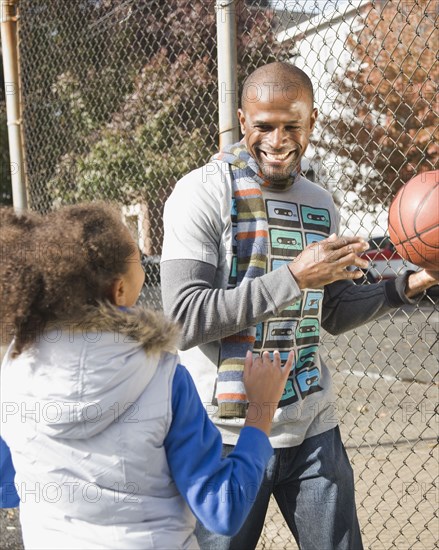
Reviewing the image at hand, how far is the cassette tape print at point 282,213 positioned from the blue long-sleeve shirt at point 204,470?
885 mm

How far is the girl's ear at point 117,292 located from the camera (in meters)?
1.98

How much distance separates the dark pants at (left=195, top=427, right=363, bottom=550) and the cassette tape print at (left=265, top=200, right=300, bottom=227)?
747 millimetres

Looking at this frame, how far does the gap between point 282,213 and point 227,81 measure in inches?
48.0

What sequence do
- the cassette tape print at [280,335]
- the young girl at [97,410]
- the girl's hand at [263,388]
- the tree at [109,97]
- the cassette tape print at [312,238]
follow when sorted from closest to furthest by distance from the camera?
the young girl at [97,410] → the girl's hand at [263,388] → the cassette tape print at [280,335] → the cassette tape print at [312,238] → the tree at [109,97]

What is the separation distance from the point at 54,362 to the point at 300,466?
3.90ft

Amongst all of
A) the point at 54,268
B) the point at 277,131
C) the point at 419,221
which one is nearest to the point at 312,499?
the point at 419,221

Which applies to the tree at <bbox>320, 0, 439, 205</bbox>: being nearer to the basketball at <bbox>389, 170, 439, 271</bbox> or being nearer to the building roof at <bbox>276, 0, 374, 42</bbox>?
the building roof at <bbox>276, 0, 374, 42</bbox>

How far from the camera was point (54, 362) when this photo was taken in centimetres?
187

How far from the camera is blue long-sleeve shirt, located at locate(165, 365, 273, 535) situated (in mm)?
1894

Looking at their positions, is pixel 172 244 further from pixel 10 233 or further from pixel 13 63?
pixel 13 63

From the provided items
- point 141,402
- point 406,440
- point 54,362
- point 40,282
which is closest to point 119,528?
point 141,402

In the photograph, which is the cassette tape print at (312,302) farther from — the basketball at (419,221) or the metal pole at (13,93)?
the metal pole at (13,93)

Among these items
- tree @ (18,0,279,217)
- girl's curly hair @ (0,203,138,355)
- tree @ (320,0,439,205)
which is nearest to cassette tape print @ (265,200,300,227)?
girl's curly hair @ (0,203,138,355)

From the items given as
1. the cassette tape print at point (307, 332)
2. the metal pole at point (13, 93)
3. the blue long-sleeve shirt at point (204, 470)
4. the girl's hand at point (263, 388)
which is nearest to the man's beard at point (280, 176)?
the cassette tape print at point (307, 332)
